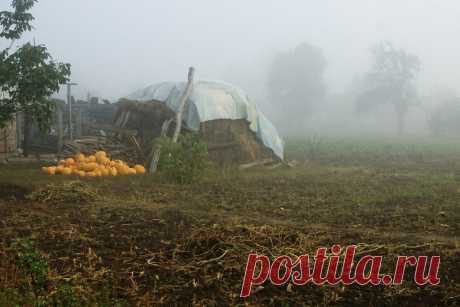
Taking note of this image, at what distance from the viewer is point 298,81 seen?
A: 6675 centimetres

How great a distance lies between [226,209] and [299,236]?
2784mm

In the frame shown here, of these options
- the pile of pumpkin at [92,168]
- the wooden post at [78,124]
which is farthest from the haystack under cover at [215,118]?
the pile of pumpkin at [92,168]

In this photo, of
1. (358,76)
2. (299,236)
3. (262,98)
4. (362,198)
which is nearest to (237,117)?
(362,198)

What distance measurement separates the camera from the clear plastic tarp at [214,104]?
1734 centimetres

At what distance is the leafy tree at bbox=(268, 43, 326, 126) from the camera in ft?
219

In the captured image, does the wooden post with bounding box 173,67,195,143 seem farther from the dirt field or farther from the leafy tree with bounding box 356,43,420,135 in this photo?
the leafy tree with bounding box 356,43,420,135

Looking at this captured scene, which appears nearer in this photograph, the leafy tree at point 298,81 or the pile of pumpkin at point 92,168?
the pile of pumpkin at point 92,168

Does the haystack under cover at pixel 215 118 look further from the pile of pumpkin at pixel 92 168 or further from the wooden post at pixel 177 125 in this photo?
the pile of pumpkin at pixel 92 168

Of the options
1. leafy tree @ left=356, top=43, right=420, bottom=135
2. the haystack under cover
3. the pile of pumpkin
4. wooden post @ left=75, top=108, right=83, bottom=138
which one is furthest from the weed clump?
leafy tree @ left=356, top=43, right=420, bottom=135

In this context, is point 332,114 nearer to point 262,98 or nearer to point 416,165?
point 262,98

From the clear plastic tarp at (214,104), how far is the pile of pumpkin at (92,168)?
13.3 feet

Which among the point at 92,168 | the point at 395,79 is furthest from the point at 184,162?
the point at 395,79

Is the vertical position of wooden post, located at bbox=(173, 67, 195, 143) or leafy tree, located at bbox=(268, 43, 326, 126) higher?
leafy tree, located at bbox=(268, 43, 326, 126)

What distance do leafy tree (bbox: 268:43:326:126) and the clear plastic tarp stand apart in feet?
157
